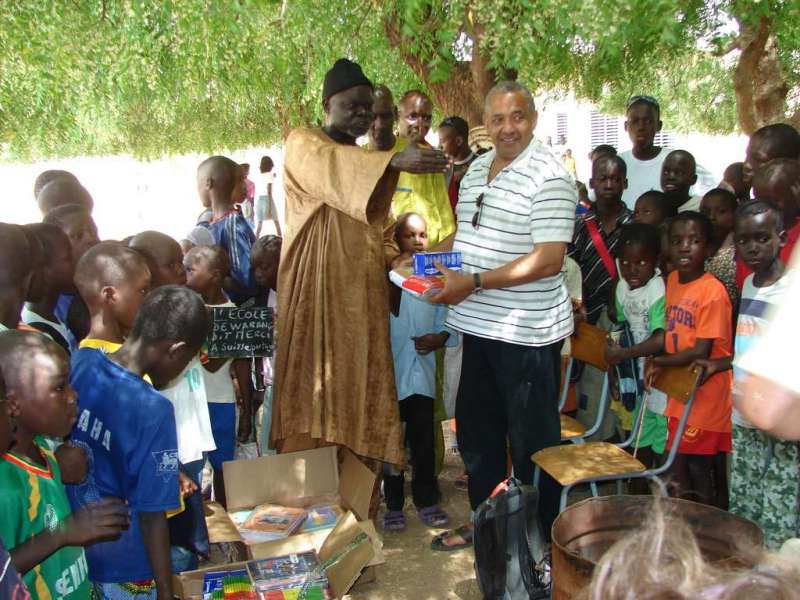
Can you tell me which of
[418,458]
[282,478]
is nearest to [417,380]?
[418,458]

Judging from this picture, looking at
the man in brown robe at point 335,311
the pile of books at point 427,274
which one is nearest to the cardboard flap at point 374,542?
the man in brown robe at point 335,311

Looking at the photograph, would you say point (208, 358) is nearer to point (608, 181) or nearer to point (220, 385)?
point (220, 385)

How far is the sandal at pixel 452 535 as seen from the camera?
396 centimetres

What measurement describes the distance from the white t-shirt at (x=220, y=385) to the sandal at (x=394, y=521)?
111cm

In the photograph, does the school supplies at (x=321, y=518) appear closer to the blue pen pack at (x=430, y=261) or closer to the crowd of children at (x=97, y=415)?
the crowd of children at (x=97, y=415)

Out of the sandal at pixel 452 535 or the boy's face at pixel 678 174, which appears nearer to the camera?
the sandal at pixel 452 535

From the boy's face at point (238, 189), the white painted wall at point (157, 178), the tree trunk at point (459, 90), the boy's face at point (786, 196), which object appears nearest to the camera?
the boy's face at point (786, 196)

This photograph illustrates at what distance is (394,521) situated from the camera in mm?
4250

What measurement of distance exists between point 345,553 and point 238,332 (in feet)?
3.76

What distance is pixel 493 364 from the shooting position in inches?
141

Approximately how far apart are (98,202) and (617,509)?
71.5 feet

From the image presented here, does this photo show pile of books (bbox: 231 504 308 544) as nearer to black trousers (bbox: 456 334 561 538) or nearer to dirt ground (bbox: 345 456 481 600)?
dirt ground (bbox: 345 456 481 600)

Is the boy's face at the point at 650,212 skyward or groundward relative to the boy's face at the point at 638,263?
skyward

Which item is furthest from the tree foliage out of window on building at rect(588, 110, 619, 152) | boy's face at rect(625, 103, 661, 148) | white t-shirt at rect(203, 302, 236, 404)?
window on building at rect(588, 110, 619, 152)
